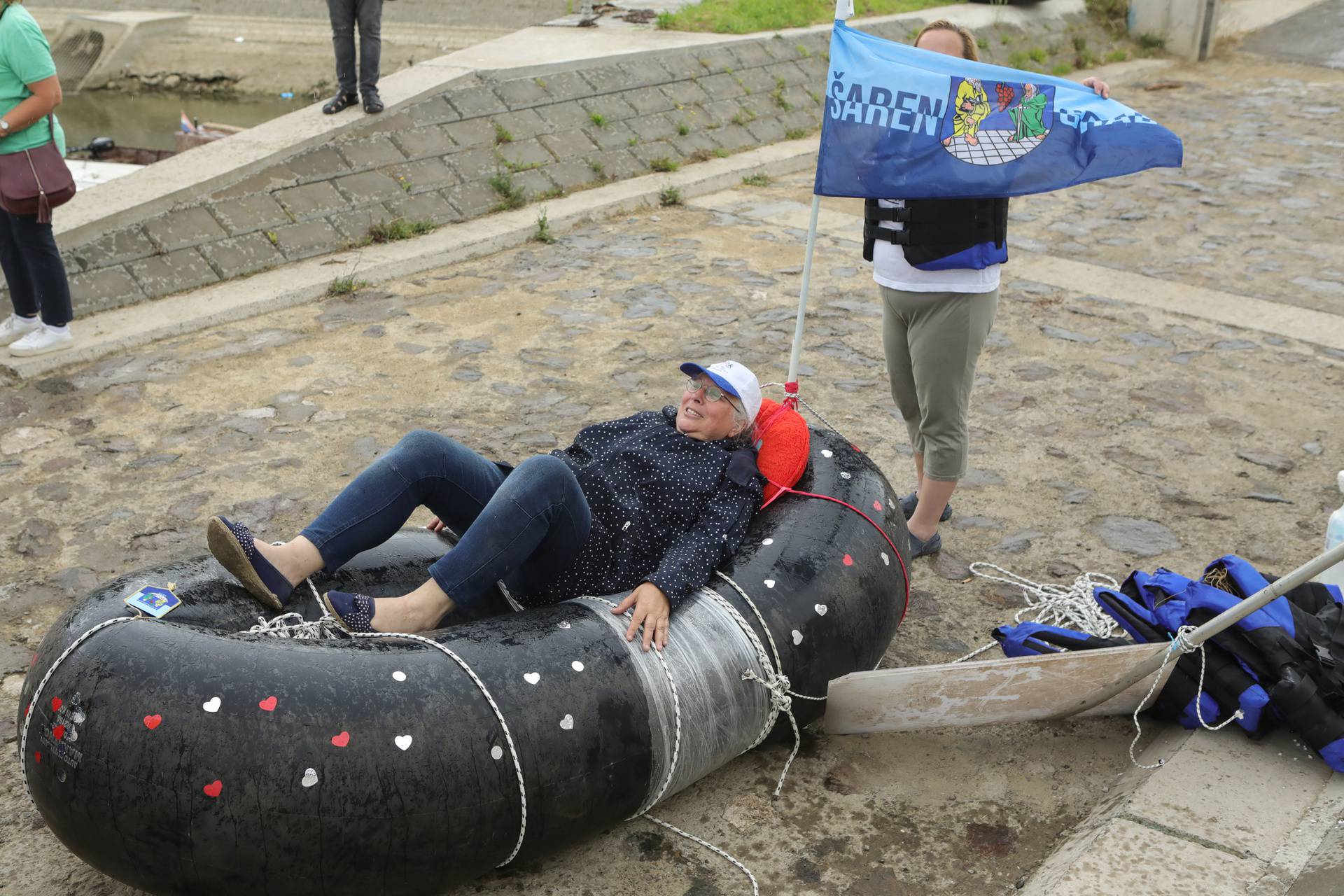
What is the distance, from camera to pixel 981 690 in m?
3.64

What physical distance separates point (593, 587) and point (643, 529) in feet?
0.77

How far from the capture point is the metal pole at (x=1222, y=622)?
3.01 meters

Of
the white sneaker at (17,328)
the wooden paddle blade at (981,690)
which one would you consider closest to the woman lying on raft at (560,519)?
the wooden paddle blade at (981,690)

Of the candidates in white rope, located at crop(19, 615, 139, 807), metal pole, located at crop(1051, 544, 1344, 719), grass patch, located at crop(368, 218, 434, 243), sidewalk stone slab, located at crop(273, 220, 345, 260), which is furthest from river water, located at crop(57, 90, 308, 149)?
metal pole, located at crop(1051, 544, 1344, 719)

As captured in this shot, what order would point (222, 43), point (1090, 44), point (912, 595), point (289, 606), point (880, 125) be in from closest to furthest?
point (289, 606), point (880, 125), point (912, 595), point (1090, 44), point (222, 43)

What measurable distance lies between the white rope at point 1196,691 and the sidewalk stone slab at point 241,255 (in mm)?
6293

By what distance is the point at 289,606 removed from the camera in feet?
11.3

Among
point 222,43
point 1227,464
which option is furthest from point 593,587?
point 222,43

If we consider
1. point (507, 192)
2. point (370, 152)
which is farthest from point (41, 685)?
point (507, 192)

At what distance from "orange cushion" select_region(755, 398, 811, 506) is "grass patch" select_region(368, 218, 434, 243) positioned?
537 centimetres

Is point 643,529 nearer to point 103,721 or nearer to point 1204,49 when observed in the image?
point 103,721

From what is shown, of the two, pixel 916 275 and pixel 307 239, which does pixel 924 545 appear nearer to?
pixel 916 275

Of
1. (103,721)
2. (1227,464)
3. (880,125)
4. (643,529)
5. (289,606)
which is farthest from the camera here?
(1227,464)

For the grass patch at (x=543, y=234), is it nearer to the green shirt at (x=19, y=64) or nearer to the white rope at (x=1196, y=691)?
the green shirt at (x=19, y=64)
